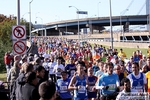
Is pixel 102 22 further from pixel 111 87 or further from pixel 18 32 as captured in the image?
pixel 111 87

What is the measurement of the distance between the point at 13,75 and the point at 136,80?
13.7 ft

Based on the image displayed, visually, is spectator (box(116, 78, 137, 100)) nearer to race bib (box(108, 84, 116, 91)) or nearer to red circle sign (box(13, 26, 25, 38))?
race bib (box(108, 84, 116, 91))

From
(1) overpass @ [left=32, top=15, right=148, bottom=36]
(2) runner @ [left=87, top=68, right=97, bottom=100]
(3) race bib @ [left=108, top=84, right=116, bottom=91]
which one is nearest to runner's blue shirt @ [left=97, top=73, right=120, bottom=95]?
(3) race bib @ [left=108, top=84, right=116, bottom=91]

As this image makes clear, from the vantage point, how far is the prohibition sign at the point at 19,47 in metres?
13.0

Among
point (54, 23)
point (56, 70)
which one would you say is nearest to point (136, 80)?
point (56, 70)

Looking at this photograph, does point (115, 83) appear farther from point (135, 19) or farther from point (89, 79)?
point (135, 19)

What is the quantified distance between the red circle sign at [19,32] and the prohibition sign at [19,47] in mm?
327

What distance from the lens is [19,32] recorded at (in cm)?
1332

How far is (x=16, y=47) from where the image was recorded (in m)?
13.0

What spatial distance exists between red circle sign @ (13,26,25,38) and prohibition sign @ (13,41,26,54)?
327mm

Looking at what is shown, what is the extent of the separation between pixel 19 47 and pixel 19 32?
66 cm

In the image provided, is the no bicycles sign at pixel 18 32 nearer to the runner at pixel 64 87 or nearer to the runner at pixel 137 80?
the runner at pixel 64 87

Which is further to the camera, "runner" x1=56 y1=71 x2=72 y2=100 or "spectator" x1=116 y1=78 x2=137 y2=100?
"runner" x1=56 y1=71 x2=72 y2=100

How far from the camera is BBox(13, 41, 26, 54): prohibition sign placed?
13.0m
